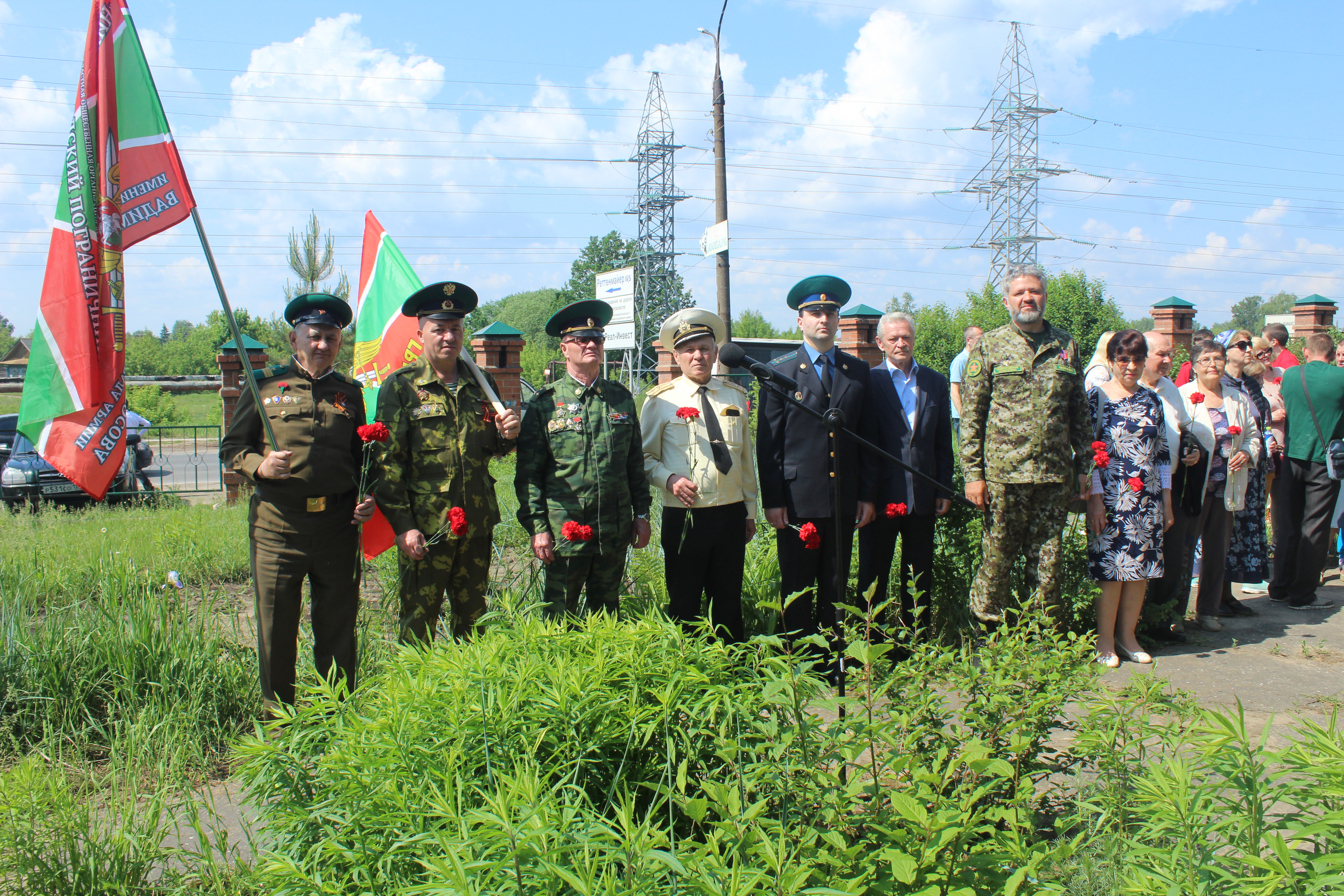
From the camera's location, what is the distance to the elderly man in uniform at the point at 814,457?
4566 millimetres

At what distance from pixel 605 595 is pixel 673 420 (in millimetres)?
952

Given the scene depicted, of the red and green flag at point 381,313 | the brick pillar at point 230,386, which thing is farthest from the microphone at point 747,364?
the brick pillar at point 230,386

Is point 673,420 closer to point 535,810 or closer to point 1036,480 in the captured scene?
point 1036,480

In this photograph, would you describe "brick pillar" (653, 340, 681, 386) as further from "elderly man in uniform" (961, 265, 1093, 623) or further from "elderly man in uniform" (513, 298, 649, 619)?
"elderly man in uniform" (513, 298, 649, 619)

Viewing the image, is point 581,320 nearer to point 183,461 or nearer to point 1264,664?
point 1264,664

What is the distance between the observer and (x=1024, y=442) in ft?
15.5

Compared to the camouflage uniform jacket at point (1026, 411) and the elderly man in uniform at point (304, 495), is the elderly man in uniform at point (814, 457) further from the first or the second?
the elderly man in uniform at point (304, 495)

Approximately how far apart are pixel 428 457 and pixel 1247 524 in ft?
19.6

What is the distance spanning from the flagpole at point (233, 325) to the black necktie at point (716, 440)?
2007 millimetres

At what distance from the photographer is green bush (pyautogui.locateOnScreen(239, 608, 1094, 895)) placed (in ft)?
5.22

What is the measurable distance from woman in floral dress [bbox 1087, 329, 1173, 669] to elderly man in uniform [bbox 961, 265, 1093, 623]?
25 centimetres

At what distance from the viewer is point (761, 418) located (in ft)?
15.5

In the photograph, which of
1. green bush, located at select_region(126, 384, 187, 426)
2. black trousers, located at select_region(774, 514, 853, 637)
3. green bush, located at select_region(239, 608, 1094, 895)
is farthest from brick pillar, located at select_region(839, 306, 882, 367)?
green bush, located at select_region(126, 384, 187, 426)

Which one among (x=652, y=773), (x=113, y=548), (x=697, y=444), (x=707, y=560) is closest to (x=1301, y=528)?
(x=707, y=560)
